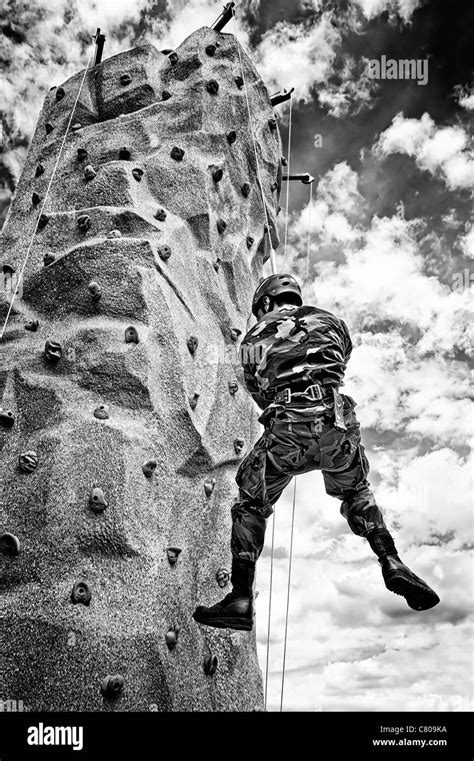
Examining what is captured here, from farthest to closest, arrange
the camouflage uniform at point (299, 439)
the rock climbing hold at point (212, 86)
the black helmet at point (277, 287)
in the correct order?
1. the rock climbing hold at point (212, 86)
2. the black helmet at point (277, 287)
3. the camouflage uniform at point (299, 439)

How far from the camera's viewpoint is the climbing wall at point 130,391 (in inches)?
164

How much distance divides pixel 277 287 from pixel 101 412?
5.55 ft

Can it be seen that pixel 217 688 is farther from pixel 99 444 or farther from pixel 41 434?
pixel 41 434

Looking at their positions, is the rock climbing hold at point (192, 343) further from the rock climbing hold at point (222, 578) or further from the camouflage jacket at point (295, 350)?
the rock climbing hold at point (222, 578)

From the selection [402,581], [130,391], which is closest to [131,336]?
[130,391]

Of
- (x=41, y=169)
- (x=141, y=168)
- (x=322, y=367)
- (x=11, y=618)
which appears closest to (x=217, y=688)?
(x=11, y=618)

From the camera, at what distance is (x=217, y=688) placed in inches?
186

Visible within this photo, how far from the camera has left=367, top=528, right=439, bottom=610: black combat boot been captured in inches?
136

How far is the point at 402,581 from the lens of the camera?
346 centimetres

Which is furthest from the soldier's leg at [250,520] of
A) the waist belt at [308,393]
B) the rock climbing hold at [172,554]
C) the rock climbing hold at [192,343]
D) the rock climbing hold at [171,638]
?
the rock climbing hold at [192,343]

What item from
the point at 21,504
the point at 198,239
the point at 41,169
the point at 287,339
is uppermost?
the point at 41,169

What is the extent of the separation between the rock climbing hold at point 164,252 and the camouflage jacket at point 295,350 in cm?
208
